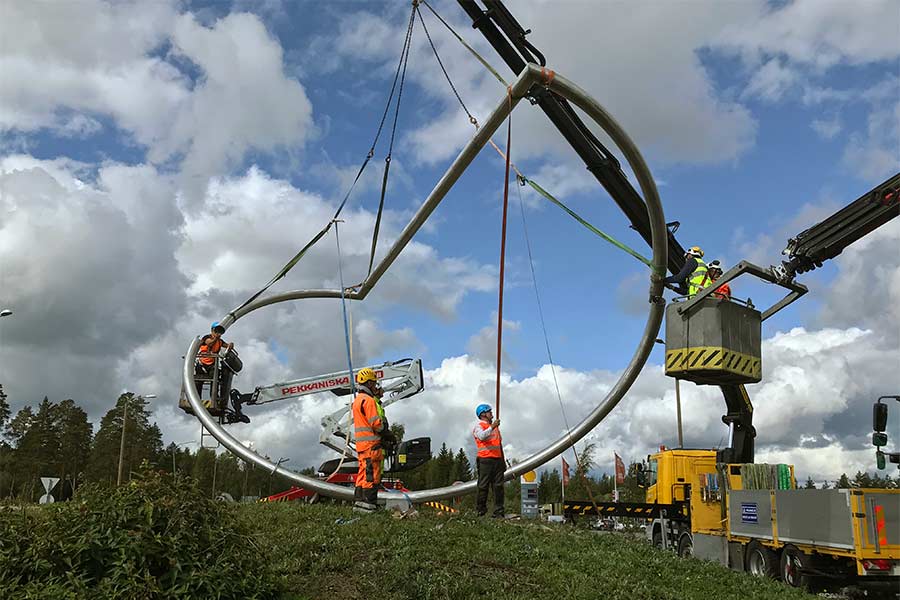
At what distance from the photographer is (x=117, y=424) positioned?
191 feet

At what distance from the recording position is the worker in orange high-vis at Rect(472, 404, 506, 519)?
14172mm

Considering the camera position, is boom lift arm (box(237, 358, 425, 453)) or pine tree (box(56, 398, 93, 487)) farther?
pine tree (box(56, 398, 93, 487))

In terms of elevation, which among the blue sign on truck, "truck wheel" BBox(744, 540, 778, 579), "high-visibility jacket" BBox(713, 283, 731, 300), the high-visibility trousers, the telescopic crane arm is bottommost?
"truck wheel" BBox(744, 540, 778, 579)

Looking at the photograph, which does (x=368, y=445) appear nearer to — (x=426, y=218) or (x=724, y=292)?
(x=426, y=218)

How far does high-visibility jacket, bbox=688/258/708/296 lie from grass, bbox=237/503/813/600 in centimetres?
536

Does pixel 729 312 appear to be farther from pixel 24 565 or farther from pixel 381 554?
pixel 24 565

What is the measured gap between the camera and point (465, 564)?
29.8ft

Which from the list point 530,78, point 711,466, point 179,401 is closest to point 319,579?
point 530,78

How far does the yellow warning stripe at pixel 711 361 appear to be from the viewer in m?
14.5

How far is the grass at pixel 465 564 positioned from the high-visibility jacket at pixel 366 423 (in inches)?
54.8

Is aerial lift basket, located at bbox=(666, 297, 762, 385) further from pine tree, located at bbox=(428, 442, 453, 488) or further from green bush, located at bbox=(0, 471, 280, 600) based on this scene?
pine tree, located at bbox=(428, 442, 453, 488)

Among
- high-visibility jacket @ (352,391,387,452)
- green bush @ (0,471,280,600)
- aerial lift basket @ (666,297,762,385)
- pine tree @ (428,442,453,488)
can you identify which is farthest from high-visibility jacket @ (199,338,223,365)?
pine tree @ (428,442,453,488)

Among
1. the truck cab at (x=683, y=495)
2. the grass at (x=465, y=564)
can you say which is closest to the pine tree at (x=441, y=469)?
the truck cab at (x=683, y=495)

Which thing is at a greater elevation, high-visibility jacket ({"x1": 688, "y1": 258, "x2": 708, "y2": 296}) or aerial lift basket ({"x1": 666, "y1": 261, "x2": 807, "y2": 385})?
high-visibility jacket ({"x1": 688, "y1": 258, "x2": 708, "y2": 296})
